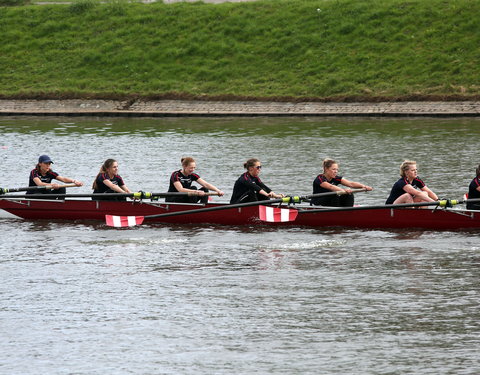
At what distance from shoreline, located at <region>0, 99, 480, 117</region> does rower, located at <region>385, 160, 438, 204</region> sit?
2125 centimetres

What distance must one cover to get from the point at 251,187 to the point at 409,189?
338 cm

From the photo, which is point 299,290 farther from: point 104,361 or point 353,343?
point 104,361

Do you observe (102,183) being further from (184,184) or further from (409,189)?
(409,189)

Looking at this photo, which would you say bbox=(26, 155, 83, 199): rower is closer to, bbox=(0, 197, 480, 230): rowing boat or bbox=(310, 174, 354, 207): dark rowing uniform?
bbox=(0, 197, 480, 230): rowing boat

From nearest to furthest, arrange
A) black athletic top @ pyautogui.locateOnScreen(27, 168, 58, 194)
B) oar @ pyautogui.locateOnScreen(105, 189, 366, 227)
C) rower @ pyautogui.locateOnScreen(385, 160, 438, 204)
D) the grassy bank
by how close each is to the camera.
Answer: rower @ pyautogui.locateOnScreen(385, 160, 438, 204) → oar @ pyautogui.locateOnScreen(105, 189, 366, 227) → black athletic top @ pyautogui.locateOnScreen(27, 168, 58, 194) → the grassy bank

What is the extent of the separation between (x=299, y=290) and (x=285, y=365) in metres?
3.48

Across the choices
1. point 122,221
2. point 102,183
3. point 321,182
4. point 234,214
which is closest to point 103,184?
point 102,183

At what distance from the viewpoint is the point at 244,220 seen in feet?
69.2

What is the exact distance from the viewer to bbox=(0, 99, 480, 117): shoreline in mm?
41656

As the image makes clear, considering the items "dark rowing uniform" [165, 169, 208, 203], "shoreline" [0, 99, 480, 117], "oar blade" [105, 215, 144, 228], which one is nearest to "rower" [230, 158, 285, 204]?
"dark rowing uniform" [165, 169, 208, 203]

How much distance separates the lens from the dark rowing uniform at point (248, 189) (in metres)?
21.0

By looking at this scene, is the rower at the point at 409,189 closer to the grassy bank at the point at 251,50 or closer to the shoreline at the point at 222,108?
the shoreline at the point at 222,108

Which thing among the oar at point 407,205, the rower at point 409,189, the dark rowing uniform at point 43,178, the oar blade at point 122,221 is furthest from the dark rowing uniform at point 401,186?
the dark rowing uniform at point 43,178

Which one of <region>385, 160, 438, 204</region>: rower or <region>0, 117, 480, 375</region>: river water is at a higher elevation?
<region>385, 160, 438, 204</region>: rower
